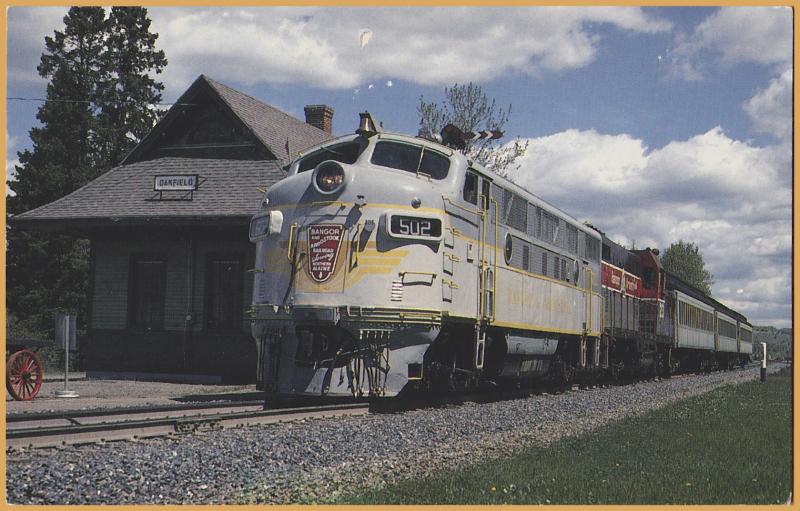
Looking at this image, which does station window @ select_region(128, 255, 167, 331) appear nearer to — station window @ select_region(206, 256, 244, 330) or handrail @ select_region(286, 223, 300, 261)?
station window @ select_region(206, 256, 244, 330)

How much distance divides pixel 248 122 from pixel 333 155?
11358 millimetres

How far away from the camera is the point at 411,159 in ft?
45.3

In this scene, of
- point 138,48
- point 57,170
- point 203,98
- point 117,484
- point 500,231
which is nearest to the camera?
point 117,484

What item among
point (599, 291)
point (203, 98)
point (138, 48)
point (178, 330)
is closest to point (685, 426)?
point (599, 291)

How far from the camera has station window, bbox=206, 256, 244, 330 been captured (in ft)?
75.5

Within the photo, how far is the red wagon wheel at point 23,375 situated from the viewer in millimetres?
14469

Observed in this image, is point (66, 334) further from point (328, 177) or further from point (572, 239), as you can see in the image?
point (572, 239)

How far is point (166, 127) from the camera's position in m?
26.2

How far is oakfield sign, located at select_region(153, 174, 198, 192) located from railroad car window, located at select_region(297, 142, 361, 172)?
397 inches

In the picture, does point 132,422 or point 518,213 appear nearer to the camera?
point 132,422

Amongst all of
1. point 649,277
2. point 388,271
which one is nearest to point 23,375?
point 388,271

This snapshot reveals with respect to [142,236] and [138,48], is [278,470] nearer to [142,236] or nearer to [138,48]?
[142,236]

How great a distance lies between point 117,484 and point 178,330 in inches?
656

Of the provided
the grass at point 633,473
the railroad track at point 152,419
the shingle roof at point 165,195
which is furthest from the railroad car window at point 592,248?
the grass at point 633,473
